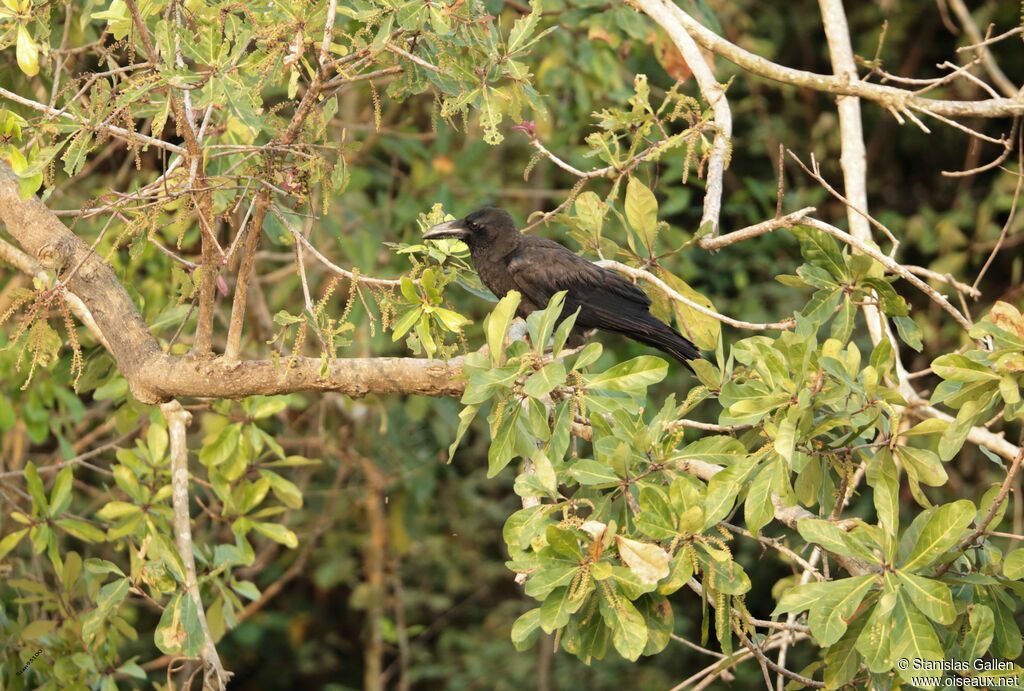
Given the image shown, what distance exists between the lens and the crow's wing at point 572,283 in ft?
12.7

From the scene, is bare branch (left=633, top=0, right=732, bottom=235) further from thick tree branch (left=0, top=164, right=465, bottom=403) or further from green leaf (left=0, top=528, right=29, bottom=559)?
green leaf (left=0, top=528, right=29, bottom=559)

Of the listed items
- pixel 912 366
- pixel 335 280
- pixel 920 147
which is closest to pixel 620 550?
pixel 335 280

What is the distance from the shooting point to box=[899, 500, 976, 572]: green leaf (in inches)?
89.7

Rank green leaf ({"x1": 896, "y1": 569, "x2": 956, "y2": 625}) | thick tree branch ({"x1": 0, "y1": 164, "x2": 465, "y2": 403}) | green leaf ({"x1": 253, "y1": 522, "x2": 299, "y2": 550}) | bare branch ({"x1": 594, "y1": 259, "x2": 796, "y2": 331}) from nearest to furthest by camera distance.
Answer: green leaf ({"x1": 896, "y1": 569, "x2": 956, "y2": 625}), thick tree branch ({"x1": 0, "y1": 164, "x2": 465, "y2": 403}), bare branch ({"x1": 594, "y1": 259, "x2": 796, "y2": 331}), green leaf ({"x1": 253, "y1": 522, "x2": 299, "y2": 550})

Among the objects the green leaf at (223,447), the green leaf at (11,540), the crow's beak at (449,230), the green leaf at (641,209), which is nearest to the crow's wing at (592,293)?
the crow's beak at (449,230)

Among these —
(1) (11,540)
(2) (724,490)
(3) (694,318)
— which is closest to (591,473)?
(2) (724,490)

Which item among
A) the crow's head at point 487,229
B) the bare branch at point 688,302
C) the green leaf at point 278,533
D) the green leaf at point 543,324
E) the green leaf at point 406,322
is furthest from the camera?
the crow's head at point 487,229

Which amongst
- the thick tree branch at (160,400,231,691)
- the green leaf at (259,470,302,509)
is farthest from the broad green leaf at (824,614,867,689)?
the green leaf at (259,470,302,509)

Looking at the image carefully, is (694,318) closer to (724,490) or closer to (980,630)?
(724,490)

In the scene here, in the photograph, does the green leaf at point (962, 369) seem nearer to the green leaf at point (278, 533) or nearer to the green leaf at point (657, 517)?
the green leaf at point (657, 517)

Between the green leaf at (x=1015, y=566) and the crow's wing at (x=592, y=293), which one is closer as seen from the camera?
the green leaf at (x=1015, y=566)

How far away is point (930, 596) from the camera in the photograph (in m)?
2.19

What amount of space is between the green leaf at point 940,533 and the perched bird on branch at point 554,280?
1.49 m

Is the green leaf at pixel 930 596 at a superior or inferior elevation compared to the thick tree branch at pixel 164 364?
inferior
